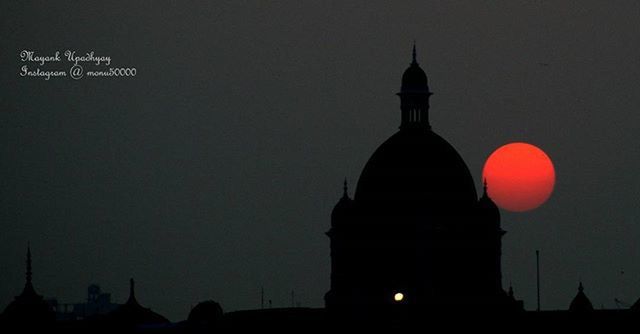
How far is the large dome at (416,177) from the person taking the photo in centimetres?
16475

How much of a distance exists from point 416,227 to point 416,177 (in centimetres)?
317

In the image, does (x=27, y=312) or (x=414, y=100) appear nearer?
(x=27, y=312)

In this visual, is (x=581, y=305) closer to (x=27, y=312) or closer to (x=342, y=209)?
(x=342, y=209)

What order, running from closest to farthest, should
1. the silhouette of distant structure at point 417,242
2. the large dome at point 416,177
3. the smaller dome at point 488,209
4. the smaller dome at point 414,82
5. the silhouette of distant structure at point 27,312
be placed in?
the silhouette of distant structure at point 27,312 < the silhouette of distant structure at point 417,242 < the smaller dome at point 488,209 < the large dome at point 416,177 < the smaller dome at point 414,82

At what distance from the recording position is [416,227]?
545ft

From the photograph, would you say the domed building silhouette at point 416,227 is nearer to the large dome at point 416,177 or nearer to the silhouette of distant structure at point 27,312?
the large dome at point 416,177

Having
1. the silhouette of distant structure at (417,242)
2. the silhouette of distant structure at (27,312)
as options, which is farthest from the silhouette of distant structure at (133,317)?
the silhouette of distant structure at (27,312)

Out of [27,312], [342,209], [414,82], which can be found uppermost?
[414,82]

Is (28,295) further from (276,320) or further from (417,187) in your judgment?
(417,187)

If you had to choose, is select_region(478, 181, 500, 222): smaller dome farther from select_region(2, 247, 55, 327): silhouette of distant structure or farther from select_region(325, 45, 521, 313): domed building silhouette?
select_region(2, 247, 55, 327): silhouette of distant structure

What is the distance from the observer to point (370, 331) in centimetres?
14600

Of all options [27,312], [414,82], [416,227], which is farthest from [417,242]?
[27,312]

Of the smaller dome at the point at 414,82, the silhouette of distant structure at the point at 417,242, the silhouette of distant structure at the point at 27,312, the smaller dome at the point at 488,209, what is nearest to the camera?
the silhouette of distant structure at the point at 27,312

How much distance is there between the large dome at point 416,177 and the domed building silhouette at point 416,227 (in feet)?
0.21
